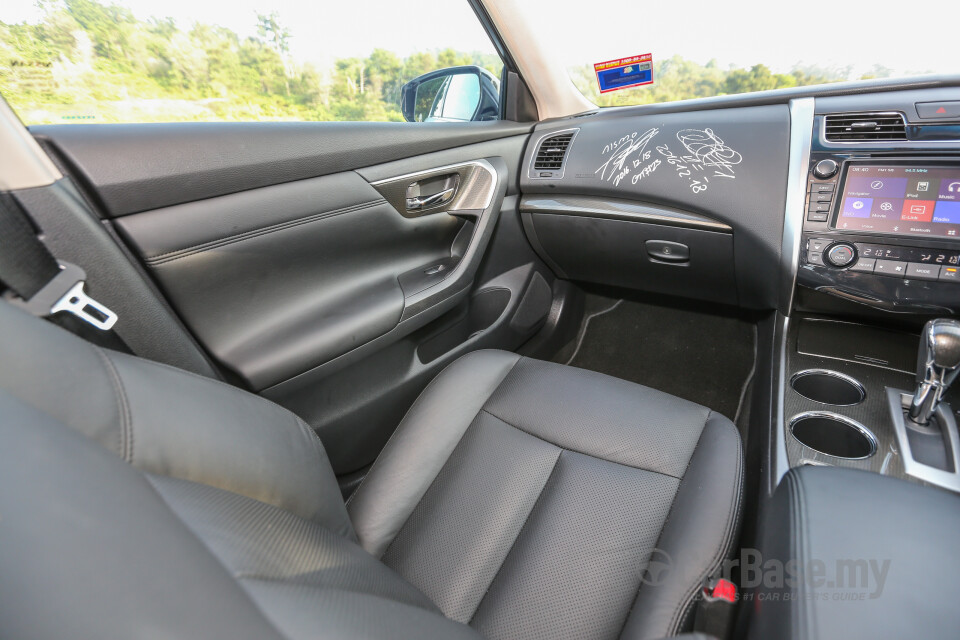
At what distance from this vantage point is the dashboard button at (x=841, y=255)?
49.9 inches

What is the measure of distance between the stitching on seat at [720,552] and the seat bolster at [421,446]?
45 cm

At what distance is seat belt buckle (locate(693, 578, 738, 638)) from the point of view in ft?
2.71

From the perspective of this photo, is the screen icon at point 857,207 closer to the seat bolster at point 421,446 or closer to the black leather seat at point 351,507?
the black leather seat at point 351,507

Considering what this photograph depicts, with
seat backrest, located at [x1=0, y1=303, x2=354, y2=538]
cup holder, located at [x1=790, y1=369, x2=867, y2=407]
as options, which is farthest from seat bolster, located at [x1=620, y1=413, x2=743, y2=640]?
seat backrest, located at [x1=0, y1=303, x2=354, y2=538]

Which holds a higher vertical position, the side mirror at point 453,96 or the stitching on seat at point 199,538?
the side mirror at point 453,96

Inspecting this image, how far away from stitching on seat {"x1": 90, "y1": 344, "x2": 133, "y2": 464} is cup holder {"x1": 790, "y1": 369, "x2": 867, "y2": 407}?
4.25 ft

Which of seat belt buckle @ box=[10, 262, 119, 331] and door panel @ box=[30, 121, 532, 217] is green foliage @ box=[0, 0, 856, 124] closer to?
door panel @ box=[30, 121, 532, 217]

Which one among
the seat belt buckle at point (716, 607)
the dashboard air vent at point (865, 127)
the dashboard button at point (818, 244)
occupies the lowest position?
the seat belt buckle at point (716, 607)

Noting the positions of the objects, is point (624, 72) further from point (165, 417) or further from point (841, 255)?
point (165, 417)

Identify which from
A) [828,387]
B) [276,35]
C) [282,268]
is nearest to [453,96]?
[276,35]

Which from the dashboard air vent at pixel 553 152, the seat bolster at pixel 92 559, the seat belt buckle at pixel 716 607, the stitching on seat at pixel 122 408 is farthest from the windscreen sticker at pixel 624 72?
the seat bolster at pixel 92 559

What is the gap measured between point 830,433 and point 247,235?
1.29 metres
